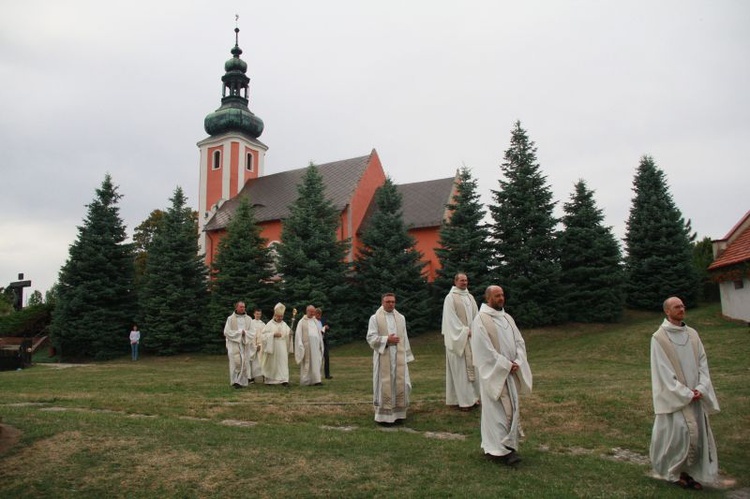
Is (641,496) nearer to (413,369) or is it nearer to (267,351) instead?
(267,351)

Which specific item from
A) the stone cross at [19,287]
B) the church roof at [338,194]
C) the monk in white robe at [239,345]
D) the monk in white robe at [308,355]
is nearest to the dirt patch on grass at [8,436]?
the monk in white robe at [239,345]

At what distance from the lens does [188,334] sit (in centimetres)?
2986

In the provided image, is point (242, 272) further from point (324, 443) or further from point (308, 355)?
point (324, 443)

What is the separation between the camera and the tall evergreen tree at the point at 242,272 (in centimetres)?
2906

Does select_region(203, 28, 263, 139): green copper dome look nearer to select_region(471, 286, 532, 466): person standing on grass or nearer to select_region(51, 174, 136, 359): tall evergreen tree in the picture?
select_region(51, 174, 136, 359): tall evergreen tree

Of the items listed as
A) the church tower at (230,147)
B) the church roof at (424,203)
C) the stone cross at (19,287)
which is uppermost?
the church tower at (230,147)

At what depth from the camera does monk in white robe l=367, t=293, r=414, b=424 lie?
8.39 metres

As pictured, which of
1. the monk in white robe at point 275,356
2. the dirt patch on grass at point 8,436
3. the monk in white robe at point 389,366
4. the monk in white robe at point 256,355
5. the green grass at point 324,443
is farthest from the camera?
the monk in white robe at point 256,355

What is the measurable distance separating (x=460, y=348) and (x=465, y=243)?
18.4 metres

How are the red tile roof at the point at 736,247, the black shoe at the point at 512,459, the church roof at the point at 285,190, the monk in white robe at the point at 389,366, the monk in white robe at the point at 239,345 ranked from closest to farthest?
1. the black shoe at the point at 512,459
2. the monk in white robe at the point at 389,366
3. the monk in white robe at the point at 239,345
4. the red tile roof at the point at 736,247
5. the church roof at the point at 285,190

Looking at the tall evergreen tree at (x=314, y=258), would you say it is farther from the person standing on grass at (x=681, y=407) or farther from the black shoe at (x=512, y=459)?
the person standing on grass at (x=681, y=407)

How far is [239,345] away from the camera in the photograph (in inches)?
545

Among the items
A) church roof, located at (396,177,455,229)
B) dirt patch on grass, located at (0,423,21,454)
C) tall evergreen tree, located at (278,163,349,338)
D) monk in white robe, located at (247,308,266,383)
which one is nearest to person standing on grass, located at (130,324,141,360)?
tall evergreen tree, located at (278,163,349,338)

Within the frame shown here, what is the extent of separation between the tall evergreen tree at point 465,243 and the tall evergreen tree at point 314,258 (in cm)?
527
